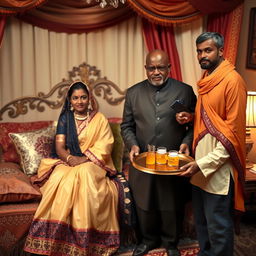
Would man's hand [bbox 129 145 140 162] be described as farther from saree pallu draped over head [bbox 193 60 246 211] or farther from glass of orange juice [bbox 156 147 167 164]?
saree pallu draped over head [bbox 193 60 246 211]

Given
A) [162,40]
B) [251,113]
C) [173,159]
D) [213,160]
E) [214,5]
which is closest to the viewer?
[213,160]

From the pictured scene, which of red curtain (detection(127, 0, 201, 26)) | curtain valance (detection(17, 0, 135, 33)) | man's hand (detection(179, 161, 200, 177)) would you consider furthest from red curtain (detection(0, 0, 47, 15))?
man's hand (detection(179, 161, 200, 177))

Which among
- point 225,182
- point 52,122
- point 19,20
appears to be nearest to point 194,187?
point 225,182

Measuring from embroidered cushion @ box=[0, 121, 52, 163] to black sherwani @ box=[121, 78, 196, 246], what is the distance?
1117 mm

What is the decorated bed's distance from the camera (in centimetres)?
251

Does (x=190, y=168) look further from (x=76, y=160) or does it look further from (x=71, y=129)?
(x=71, y=129)

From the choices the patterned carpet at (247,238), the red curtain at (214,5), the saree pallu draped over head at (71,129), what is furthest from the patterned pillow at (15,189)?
the red curtain at (214,5)

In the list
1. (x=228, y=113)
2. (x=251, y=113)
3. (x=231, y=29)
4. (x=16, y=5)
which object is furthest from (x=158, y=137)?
(x=16, y=5)

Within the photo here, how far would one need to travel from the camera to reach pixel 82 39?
3.39 meters

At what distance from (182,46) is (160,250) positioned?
1.97 m

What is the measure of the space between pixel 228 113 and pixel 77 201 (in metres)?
1.22

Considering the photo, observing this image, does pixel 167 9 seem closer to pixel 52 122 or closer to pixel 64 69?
pixel 64 69

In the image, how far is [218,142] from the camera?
2.12 metres

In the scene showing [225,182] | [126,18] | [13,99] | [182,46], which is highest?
[126,18]
